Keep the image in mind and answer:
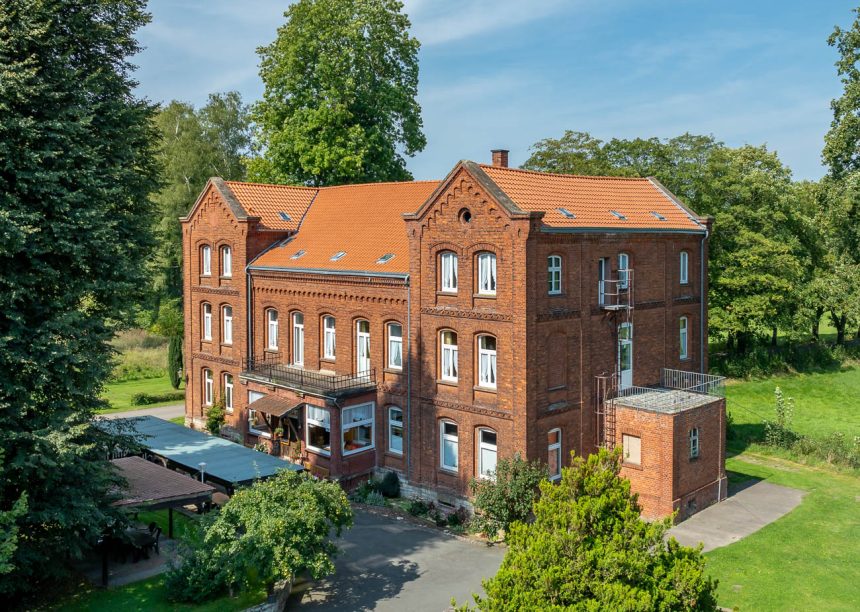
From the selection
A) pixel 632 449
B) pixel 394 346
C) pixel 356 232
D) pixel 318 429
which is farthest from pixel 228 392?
pixel 632 449

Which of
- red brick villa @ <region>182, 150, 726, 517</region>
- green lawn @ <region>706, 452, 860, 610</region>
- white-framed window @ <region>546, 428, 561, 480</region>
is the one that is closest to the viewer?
green lawn @ <region>706, 452, 860, 610</region>

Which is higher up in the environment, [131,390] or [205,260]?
[205,260]

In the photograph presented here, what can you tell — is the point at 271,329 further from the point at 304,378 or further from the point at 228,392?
the point at 228,392

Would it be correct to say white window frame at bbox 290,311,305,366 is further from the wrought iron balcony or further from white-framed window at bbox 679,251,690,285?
white-framed window at bbox 679,251,690,285

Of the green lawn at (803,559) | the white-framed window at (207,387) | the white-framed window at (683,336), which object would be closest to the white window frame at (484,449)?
the green lawn at (803,559)

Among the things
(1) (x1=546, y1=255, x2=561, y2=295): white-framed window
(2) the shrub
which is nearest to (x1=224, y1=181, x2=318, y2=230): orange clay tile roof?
(1) (x1=546, y1=255, x2=561, y2=295): white-framed window

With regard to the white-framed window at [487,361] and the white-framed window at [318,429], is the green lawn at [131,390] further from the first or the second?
the white-framed window at [487,361]
